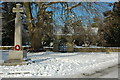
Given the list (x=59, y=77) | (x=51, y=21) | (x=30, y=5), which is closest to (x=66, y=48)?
(x=51, y=21)

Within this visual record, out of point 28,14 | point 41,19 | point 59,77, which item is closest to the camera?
point 59,77

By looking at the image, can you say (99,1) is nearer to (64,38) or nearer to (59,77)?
(64,38)

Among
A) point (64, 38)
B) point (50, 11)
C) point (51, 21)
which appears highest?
point (50, 11)

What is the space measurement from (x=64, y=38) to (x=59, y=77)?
1935 centimetres

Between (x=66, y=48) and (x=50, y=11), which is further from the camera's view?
(x=66, y=48)

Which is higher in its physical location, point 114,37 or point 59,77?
point 114,37

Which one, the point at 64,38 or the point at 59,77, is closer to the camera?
the point at 59,77

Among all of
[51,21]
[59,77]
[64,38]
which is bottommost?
[59,77]

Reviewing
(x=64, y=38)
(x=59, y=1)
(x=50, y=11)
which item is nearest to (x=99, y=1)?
(x=59, y=1)

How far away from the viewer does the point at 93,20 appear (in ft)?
58.2

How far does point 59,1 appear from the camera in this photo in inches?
668

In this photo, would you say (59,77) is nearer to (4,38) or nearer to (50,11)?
(50,11)

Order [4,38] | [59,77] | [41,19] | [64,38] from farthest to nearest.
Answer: [4,38] → [64,38] → [41,19] → [59,77]

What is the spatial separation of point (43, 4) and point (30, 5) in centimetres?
246
